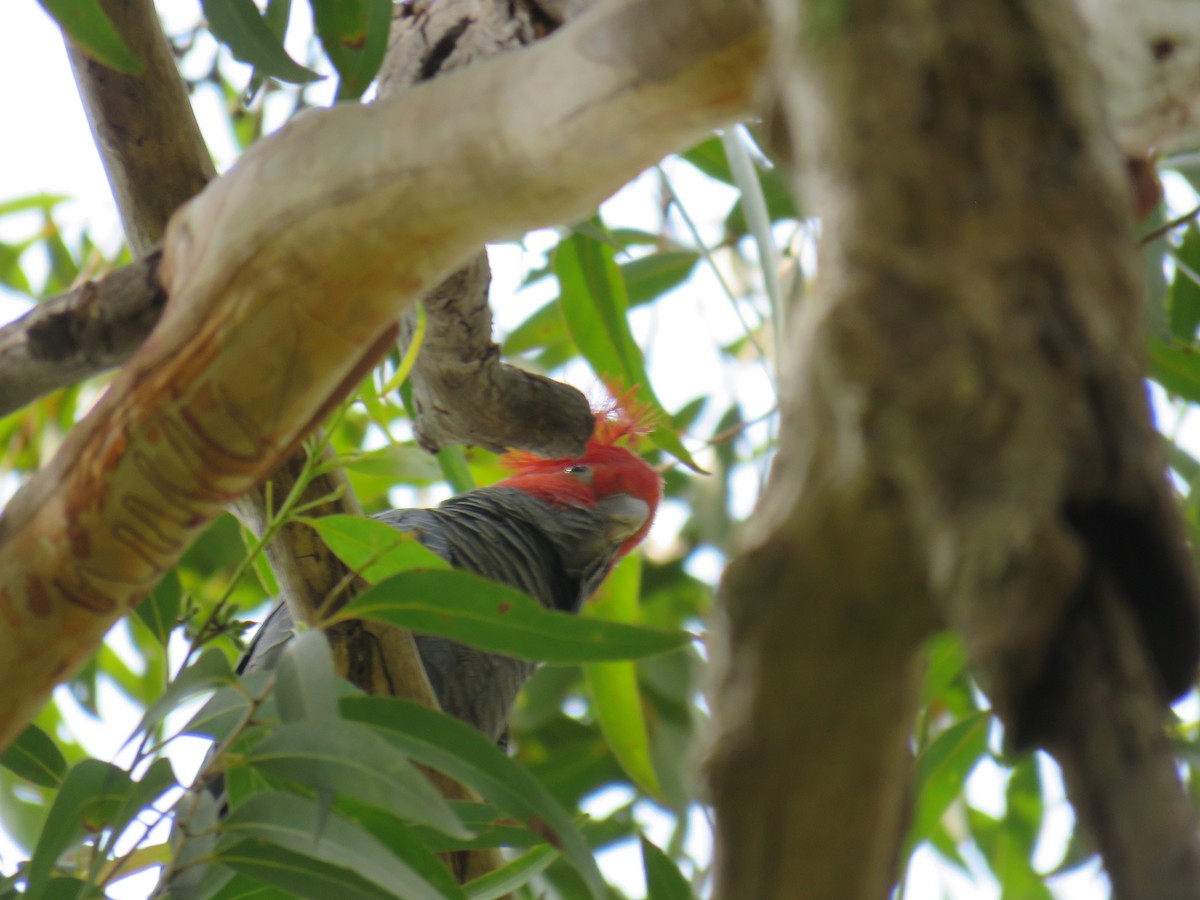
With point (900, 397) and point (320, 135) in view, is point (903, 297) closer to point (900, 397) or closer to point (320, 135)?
point (900, 397)

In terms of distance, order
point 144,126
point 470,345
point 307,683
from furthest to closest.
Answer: point 470,345 → point 144,126 → point 307,683

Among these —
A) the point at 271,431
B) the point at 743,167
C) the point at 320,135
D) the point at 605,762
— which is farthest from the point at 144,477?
the point at 605,762

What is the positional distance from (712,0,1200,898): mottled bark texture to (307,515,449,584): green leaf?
30.8 inches

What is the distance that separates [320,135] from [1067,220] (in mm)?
475

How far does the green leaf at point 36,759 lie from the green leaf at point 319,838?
340 millimetres

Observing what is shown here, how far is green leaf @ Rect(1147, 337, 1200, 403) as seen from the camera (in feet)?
4.91

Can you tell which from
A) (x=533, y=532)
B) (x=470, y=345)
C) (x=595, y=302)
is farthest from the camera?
(x=533, y=532)

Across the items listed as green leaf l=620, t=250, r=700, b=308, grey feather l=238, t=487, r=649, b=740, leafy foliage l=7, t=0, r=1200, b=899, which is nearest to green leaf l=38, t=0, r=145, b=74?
leafy foliage l=7, t=0, r=1200, b=899

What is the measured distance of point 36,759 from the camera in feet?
3.81

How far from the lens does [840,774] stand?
1.29 ft

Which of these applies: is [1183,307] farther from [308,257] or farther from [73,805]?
[73,805]

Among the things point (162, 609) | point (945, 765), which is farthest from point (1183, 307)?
point (162, 609)

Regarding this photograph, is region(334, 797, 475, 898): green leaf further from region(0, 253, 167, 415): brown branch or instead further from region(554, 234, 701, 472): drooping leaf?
region(554, 234, 701, 472): drooping leaf

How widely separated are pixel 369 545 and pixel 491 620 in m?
0.29
